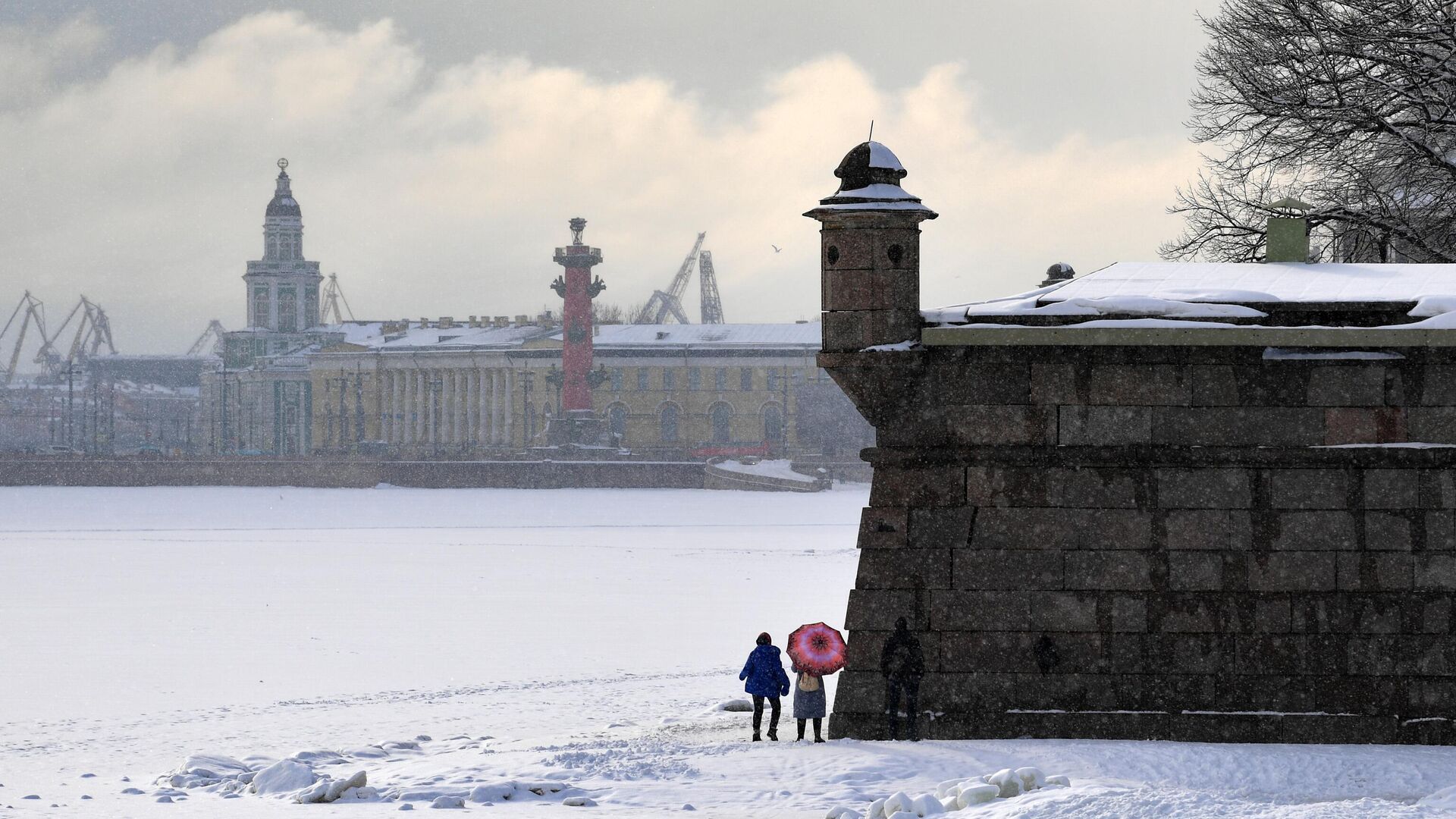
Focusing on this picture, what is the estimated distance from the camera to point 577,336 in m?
82.6

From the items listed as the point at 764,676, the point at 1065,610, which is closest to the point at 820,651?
the point at 764,676

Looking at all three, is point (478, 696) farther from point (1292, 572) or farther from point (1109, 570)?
point (1292, 572)

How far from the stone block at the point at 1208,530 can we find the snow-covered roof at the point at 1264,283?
49.4 inches

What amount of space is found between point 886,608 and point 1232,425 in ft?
7.51

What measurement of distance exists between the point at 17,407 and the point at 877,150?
153 m

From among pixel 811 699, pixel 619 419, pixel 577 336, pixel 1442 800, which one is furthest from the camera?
pixel 619 419

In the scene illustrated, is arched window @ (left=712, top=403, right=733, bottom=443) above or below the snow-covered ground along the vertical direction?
above

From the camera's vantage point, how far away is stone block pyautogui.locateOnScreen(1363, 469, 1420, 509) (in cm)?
1078

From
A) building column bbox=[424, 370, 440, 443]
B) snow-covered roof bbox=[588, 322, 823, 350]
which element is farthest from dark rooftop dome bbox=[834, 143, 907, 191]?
building column bbox=[424, 370, 440, 443]

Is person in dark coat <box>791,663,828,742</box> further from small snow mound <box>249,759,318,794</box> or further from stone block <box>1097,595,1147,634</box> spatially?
small snow mound <box>249,759,318,794</box>

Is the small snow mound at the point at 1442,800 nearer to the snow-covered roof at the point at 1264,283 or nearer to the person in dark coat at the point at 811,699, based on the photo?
the snow-covered roof at the point at 1264,283

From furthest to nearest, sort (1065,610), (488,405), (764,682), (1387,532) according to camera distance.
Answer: (488,405), (764,682), (1065,610), (1387,532)

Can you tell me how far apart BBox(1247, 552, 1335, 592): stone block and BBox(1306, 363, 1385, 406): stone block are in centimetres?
90

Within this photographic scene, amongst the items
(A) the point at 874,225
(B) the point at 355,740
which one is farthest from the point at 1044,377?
(B) the point at 355,740
